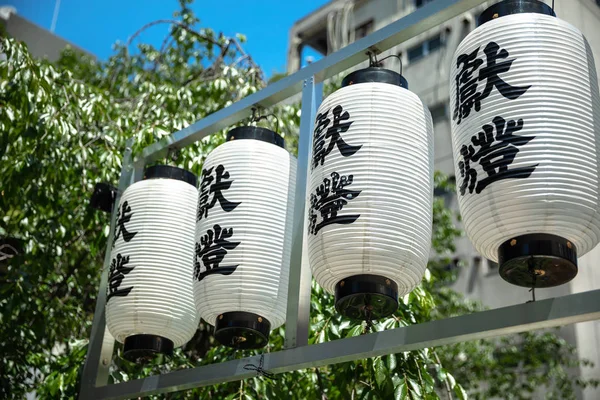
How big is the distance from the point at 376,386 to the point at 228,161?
4.62 ft

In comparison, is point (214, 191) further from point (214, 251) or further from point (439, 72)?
point (439, 72)

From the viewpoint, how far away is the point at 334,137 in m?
2.88

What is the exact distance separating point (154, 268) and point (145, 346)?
1.25 feet

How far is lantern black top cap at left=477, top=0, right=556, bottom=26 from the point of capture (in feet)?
8.86

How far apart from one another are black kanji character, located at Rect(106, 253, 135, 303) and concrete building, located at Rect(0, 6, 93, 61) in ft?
51.5

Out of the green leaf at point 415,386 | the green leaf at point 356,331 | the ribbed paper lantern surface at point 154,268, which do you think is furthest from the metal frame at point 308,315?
the green leaf at point 415,386

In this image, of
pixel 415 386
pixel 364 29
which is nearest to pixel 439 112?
pixel 364 29

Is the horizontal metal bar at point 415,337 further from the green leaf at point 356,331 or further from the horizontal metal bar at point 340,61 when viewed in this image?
the horizontal metal bar at point 340,61

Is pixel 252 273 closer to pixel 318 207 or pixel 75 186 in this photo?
pixel 318 207

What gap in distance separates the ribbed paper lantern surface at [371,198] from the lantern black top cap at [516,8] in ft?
1.52

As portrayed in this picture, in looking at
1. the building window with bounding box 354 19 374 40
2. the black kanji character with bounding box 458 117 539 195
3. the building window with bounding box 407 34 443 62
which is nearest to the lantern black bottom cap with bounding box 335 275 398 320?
the black kanji character with bounding box 458 117 539 195

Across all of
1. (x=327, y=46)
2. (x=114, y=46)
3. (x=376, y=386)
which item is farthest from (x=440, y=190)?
(x=376, y=386)

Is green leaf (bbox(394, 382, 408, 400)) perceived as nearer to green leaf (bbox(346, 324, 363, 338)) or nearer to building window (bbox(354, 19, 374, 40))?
green leaf (bbox(346, 324, 363, 338))

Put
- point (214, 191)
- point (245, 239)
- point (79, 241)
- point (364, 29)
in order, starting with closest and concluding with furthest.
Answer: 1. point (245, 239)
2. point (214, 191)
3. point (79, 241)
4. point (364, 29)
